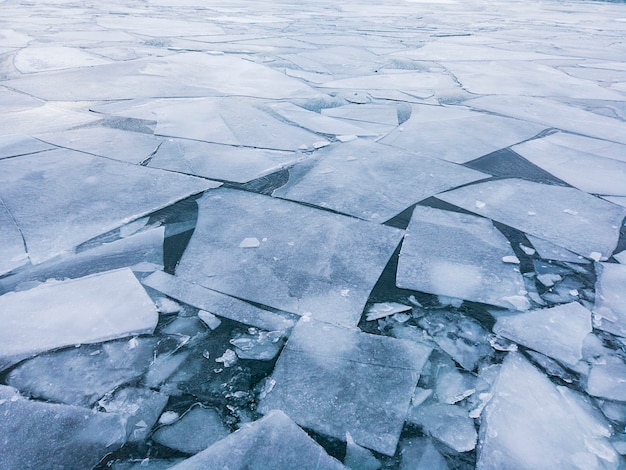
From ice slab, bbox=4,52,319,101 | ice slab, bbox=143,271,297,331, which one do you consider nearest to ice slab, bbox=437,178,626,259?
ice slab, bbox=143,271,297,331

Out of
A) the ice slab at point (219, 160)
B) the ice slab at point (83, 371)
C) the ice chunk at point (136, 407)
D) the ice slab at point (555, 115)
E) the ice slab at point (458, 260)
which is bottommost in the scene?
the ice chunk at point (136, 407)

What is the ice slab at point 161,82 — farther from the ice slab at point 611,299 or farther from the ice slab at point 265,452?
the ice slab at point 265,452

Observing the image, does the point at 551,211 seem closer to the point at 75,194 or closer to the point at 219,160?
the point at 219,160

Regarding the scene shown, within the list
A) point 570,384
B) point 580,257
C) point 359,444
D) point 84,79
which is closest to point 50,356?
point 359,444

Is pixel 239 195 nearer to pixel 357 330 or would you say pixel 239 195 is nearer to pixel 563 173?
pixel 357 330

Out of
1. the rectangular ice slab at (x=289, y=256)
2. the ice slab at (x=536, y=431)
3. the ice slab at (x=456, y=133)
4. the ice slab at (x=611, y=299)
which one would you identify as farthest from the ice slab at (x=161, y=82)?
the ice slab at (x=536, y=431)

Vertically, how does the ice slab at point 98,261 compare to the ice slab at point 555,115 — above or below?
below
